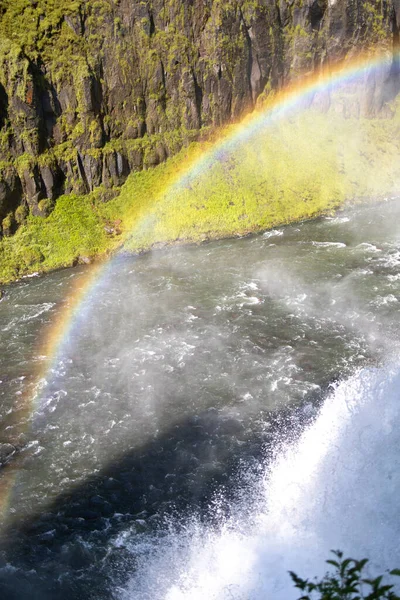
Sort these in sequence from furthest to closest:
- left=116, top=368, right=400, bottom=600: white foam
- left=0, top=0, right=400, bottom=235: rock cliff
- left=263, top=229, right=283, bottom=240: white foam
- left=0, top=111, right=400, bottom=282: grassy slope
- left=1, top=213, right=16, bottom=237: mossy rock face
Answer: left=263, top=229, right=283, bottom=240: white foam
left=0, top=0, right=400, bottom=235: rock cliff
left=0, top=111, right=400, bottom=282: grassy slope
left=1, top=213, right=16, bottom=237: mossy rock face
left=116, top=368, right=400, bottom=600: white foam

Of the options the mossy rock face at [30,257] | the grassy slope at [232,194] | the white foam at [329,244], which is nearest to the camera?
the white foam at [329,244]

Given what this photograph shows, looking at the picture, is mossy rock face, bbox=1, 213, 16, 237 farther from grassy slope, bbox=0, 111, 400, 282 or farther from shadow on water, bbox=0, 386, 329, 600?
shadow on water, bbox=0, 386, 329, 600

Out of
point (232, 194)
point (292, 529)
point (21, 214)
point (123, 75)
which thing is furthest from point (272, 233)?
point (292, 529)

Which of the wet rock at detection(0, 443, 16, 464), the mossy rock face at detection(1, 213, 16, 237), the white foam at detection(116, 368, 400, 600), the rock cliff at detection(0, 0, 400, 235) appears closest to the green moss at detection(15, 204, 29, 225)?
the rock cliff at detection(0, 0, 400, 235)

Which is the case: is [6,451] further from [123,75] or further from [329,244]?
[123,75]

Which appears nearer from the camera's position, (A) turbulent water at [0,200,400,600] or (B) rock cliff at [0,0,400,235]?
(A) turbulent water at [0,200,400,600]

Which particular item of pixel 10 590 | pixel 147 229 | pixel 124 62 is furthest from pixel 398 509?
pixel 124 62

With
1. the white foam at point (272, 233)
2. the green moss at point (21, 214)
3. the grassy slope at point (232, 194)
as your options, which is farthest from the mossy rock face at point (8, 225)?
the white foam at point (272, 233)

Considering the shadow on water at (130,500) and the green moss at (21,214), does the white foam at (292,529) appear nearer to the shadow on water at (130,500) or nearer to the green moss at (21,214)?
the shadow on water at (130,500)
